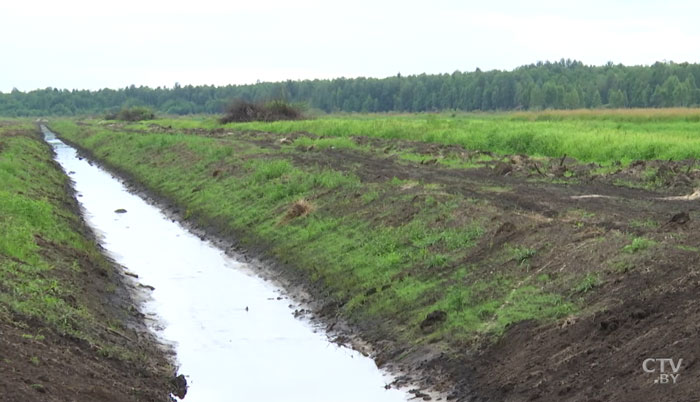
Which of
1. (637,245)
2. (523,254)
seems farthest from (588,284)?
(523,254)

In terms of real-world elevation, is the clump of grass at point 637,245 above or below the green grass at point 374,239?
above

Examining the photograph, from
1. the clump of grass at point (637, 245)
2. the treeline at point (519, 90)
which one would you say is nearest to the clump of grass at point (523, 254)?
the clump of grass at point (637, 245)

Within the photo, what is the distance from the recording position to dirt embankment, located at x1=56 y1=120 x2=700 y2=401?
9.84 m

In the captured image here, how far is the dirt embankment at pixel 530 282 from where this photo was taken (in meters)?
9.84

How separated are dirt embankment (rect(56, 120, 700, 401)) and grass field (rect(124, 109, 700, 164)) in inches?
225

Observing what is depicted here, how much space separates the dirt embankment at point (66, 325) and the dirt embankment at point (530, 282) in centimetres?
330

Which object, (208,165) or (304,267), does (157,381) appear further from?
(208,165)

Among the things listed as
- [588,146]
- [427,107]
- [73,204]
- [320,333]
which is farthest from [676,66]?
[320,333]

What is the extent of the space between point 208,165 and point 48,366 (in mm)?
27896

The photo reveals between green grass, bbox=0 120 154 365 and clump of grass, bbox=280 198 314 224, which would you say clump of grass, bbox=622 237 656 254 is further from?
clump of grass, bbox=280 198 314 224

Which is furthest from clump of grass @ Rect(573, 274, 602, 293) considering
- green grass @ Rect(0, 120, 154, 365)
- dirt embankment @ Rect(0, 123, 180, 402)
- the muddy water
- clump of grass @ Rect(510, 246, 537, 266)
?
green grass @ Rect(0, 120, 154, 365)

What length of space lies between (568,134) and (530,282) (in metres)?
24.4

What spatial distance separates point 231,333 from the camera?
14617mm

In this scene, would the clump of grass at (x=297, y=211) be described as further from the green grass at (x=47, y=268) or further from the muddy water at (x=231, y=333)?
the green grass at (x=47, y=268)
